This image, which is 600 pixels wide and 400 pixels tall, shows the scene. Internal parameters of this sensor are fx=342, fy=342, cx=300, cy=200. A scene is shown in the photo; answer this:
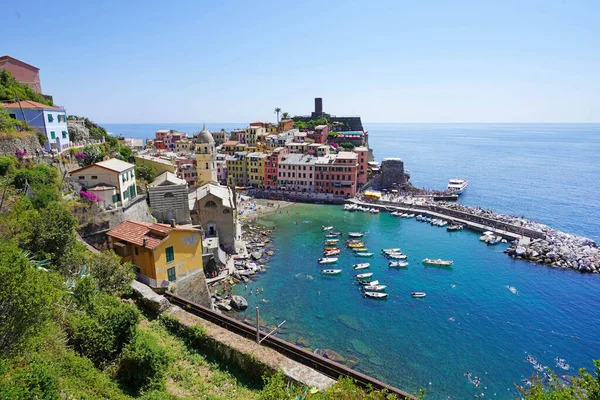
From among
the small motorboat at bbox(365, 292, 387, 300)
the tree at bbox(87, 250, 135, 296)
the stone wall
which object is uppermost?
the stone wall

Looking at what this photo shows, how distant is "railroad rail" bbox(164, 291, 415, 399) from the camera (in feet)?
43.7

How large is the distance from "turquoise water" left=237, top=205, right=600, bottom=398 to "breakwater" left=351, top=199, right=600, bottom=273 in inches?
93.7

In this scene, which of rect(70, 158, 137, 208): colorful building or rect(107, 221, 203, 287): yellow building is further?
rect(70, 158, 137, 208): colorful building

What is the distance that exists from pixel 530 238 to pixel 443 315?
29.6 metres

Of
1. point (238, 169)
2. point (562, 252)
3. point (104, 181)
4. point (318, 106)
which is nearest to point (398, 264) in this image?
point (562, 252)

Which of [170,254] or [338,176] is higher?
[170,254]

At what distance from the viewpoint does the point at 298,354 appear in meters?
15.1

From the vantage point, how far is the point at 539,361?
26688mm

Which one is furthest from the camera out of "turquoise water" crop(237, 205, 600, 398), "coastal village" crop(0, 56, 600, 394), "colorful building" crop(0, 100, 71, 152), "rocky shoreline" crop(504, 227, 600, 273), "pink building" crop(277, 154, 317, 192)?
"pink building" crop(277, 154, 317, 192)

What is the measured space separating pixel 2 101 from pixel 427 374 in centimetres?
4444

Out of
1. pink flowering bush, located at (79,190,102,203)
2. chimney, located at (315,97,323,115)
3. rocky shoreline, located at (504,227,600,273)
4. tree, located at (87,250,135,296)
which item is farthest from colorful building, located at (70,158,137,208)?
chimney, located at (315,97,323,115)

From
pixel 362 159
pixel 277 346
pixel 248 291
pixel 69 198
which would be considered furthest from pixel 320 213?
pixel 277 346

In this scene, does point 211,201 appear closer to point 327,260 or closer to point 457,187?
point 327,260

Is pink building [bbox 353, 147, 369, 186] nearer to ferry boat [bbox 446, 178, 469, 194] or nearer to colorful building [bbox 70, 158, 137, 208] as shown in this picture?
ferry boat [bbox 446, 178, 469, 194]
